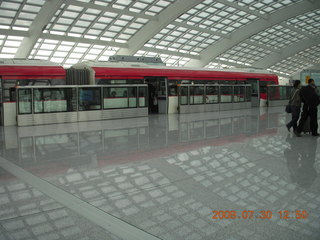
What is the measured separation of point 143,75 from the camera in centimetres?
1873

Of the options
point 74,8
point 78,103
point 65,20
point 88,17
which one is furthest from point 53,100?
point 88,17

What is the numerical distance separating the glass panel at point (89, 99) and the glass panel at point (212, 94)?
7.98 m

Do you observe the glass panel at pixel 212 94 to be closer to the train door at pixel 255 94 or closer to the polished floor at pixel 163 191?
the train door at pixel 255 94

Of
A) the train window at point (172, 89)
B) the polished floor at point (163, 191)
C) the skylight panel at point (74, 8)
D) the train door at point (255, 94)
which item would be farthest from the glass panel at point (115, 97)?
the skylight panel at point (74, 8)

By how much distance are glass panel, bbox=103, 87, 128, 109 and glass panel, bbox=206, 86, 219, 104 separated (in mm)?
6421

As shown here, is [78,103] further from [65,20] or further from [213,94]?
[65,20]

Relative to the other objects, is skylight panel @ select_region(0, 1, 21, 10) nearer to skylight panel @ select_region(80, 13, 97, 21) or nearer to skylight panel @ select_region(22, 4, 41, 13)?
skylight panel @ select_region(22, 4, 41, 13)

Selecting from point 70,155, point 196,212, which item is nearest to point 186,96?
point 70,155

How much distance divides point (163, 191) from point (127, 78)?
1382 centimetres

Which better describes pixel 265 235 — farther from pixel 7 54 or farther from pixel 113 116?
pixel 7 54

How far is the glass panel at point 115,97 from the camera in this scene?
16.9 metres

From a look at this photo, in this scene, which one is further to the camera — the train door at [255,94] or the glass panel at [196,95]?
the train door at [255,94]

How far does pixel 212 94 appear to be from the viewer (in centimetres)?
2203

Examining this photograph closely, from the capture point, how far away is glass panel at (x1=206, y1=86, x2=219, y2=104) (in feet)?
71.4
